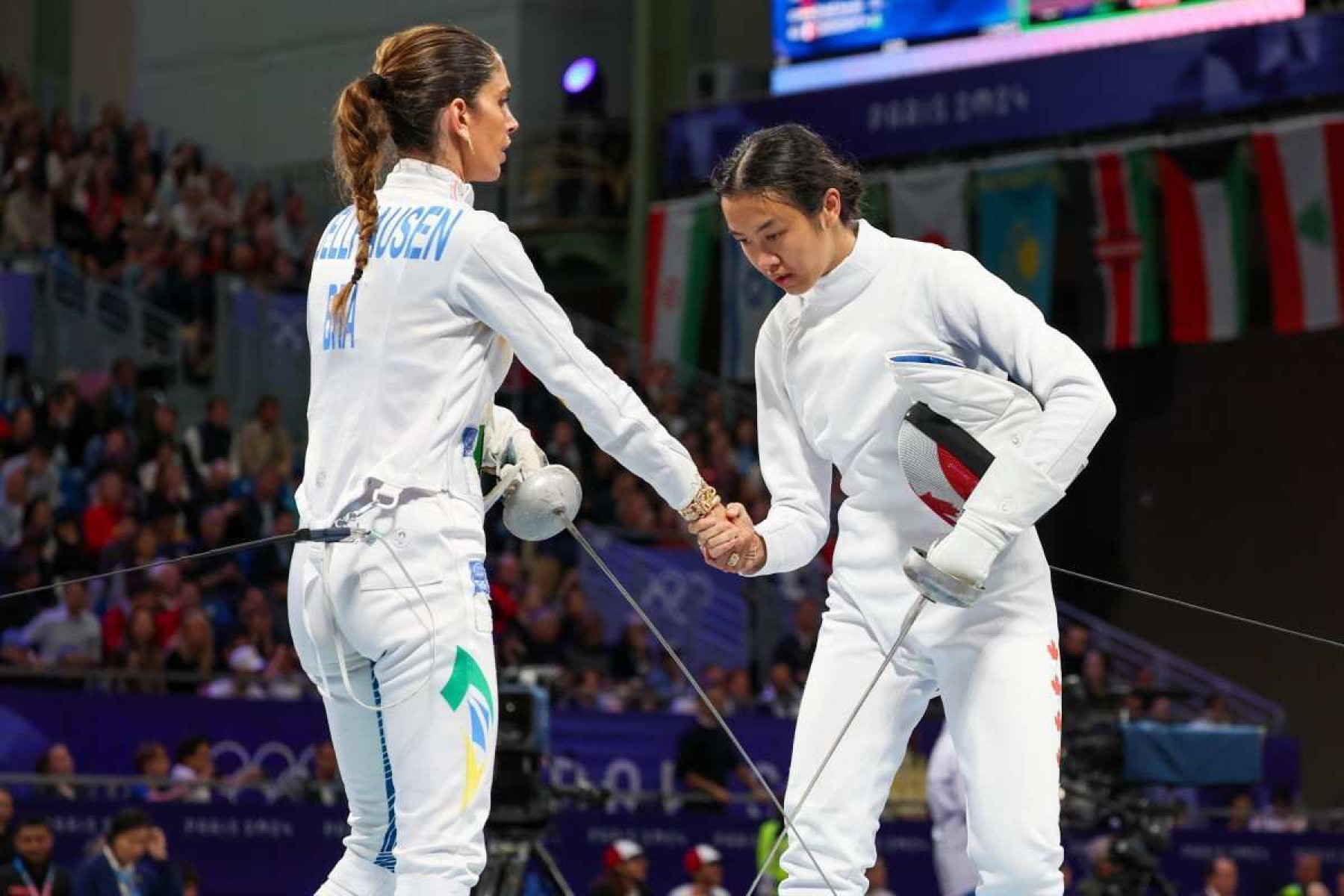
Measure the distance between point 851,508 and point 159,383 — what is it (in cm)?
1009

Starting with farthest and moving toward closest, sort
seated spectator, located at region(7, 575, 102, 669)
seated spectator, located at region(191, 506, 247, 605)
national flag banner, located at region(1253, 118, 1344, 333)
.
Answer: national flag banner, located at region(1253, 118, 1344, 333)
seated spectator, located at region(191, 506, 247, 605)
seated spectator, located at region(7, 575, 102, 669)

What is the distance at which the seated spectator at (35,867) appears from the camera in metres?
6.74

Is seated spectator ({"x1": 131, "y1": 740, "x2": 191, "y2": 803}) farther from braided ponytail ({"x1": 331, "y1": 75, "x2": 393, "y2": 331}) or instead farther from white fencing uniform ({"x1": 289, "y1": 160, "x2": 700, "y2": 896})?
braided ponytail ({"x1": 331, "y1": 75, "x2": 393, "y2": 331})

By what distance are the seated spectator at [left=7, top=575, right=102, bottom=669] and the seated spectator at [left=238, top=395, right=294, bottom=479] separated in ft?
7.41

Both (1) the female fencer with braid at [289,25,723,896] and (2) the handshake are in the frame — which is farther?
(2) the handshake

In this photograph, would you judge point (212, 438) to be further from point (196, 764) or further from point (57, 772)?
point (57, 772)

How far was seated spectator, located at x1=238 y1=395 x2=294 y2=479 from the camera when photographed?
11.9 m

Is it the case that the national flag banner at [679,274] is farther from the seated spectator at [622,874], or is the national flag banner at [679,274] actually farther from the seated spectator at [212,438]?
the seated spectator at [622,874]

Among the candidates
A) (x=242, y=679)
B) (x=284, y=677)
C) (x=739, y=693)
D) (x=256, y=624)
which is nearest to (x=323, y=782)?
(x=242, y=679)

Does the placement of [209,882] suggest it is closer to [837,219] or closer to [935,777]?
[935,777]

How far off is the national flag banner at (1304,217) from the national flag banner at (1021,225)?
56.9 inches

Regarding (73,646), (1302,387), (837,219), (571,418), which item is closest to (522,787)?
(837,219)

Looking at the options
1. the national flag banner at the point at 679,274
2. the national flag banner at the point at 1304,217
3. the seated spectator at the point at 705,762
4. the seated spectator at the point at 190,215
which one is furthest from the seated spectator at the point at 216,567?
the national flag banner at the point at 1304,217

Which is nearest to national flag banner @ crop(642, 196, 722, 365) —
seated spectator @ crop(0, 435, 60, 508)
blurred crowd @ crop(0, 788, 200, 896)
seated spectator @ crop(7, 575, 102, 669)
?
seated spectator @ crop(0, 435, 60, 508)
